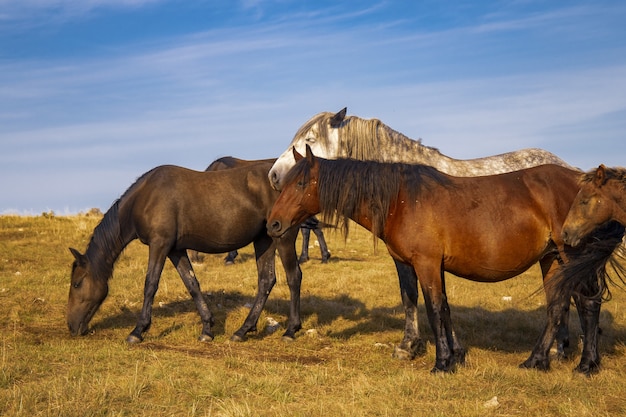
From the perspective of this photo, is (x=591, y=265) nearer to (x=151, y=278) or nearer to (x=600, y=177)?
(x=600, y=177)

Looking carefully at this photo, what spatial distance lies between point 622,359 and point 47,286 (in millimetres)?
9213

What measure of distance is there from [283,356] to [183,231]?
89.3 inches

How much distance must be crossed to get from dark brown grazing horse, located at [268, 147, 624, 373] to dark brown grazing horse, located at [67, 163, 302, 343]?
2.14 m

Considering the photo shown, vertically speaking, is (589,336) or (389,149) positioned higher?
(389,149)

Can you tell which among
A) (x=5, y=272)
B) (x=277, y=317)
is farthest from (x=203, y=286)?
(x=5, y=272)

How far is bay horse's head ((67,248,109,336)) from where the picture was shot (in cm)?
884

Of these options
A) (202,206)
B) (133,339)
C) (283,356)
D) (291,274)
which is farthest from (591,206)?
(133,339)

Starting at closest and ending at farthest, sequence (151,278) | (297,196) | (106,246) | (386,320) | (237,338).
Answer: (297,196) → (151,278) → (237,338) → (106,246) → (386,320)

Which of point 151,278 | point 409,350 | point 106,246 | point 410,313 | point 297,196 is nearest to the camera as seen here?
point 297,196

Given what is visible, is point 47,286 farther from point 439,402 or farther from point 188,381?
point 439,402

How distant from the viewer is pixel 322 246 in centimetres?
1591

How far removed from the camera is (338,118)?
8664 mm

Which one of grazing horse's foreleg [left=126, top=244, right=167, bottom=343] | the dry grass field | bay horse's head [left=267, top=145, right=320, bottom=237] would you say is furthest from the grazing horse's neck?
bay horse's head [left=267, top=145, right=320, bottom=237]

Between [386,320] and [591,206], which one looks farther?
[386,320]
